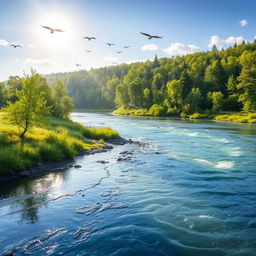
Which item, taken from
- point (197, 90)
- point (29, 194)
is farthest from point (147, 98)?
point (29, 194)

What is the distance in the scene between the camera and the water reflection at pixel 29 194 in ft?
48.3

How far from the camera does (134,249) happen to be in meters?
11.0

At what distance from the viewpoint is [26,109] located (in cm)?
2788

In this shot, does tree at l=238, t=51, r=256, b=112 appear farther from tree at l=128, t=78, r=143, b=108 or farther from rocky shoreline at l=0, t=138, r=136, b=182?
rocky shoreline at l=0, t=138, r=136, b=182

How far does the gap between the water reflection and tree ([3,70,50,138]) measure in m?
8.61

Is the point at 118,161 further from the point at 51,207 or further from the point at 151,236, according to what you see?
the point at 151,236

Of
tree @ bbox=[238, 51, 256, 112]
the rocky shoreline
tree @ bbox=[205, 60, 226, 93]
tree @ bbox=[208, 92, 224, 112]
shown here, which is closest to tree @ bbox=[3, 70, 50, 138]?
the rocky shoreline

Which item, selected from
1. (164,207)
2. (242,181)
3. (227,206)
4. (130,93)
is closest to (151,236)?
(164,207)

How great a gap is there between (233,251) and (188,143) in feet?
95.6

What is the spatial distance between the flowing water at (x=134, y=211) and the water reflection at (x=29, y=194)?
0.05m

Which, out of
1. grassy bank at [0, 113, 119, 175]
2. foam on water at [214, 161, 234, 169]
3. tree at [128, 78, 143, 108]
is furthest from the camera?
tree at [128, 78, 143, 108]

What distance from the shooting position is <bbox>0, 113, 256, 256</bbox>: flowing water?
11.2 m

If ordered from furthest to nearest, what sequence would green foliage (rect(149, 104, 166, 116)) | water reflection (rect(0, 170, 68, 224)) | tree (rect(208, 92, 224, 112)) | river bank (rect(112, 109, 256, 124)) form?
green foliage (rect(149, 104, 166, 116)) → tree (rect(208, 92, 224, 112)) → river bank (rect(112, 109, 256, 124)) → water reflection (rect(0, 170, 68, 224))

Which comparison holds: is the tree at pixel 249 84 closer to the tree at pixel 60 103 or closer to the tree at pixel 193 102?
the tree at pixel 193 102
